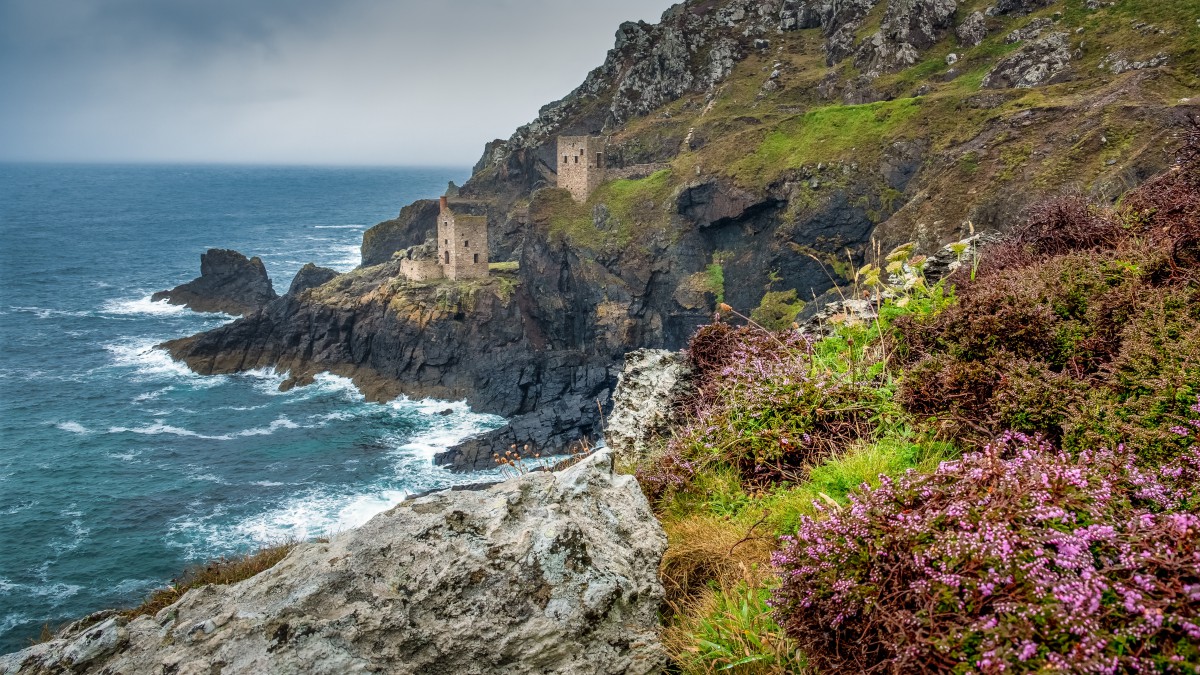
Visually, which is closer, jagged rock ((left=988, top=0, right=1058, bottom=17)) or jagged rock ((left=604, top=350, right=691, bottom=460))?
jagged rock ((left=604, top=350, right=691, bottom=460))

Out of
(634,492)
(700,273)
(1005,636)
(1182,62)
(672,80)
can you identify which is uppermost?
(672,80)

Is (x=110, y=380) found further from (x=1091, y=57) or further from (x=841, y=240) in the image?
(x=1091, y=57)

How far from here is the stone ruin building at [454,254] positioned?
50875mm

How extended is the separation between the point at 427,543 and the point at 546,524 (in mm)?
624

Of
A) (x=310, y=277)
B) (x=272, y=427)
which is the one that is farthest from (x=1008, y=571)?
(x=310, y=277)

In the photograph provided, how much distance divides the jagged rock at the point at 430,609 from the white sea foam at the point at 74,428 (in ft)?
135

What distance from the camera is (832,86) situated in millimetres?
54844

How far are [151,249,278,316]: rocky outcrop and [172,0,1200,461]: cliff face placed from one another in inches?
542

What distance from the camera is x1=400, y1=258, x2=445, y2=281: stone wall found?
51.3 meters

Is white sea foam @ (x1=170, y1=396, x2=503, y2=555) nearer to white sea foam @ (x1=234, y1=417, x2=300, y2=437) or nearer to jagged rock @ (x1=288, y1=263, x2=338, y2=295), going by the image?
white sea foam @ (x1=234, y1=417, x2=300, y2=437)

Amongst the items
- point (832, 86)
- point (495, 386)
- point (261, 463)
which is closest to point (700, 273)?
point (495, 386)

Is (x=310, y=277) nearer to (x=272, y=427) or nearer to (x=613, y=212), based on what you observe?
(x=272, y=427)

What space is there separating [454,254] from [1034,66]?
125ft

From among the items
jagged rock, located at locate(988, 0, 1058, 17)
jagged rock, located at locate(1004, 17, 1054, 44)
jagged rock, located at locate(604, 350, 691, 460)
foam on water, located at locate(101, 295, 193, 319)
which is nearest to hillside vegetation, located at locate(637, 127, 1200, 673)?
jagged rock, located at locate(604, 350, 691, 460)
